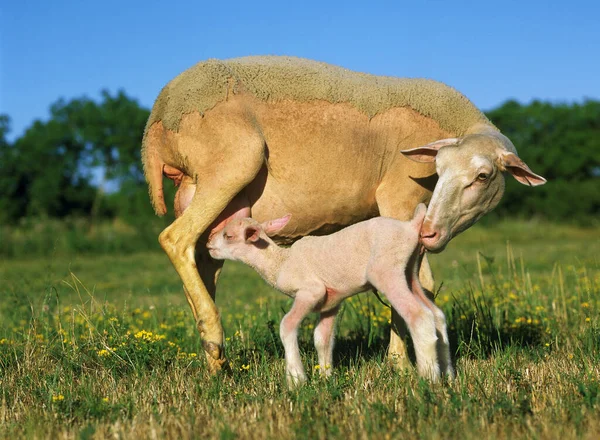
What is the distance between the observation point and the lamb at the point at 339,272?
4.48 m

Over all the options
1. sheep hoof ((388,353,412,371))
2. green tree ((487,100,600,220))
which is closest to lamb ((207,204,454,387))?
sheep hoof ((388,353,412,371))

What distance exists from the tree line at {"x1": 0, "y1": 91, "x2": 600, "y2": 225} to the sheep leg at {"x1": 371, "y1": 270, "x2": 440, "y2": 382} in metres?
28.6

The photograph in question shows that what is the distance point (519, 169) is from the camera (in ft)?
16.8

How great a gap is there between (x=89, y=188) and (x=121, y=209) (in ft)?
21.2

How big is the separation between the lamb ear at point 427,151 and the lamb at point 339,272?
68cm

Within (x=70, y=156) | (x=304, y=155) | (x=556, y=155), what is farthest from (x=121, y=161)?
(x=304, y=155)

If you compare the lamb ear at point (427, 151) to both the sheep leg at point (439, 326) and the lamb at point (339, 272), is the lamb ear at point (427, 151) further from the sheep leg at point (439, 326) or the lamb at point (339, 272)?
the sheep leg at point (439, 326)

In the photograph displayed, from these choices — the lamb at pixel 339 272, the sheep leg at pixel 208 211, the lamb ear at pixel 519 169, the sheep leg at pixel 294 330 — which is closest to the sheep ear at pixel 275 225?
the lamb at pixel 339 272

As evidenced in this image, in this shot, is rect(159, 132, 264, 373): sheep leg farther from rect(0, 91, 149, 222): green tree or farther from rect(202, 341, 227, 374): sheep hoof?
rect(0, 91, 149, 222): green tree

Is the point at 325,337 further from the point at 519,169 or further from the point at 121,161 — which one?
the point at 121,161

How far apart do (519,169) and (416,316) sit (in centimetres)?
146

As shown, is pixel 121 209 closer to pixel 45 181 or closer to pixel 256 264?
pixel 45 181

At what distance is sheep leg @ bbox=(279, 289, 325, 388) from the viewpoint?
4656mm

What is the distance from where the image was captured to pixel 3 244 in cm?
2361
